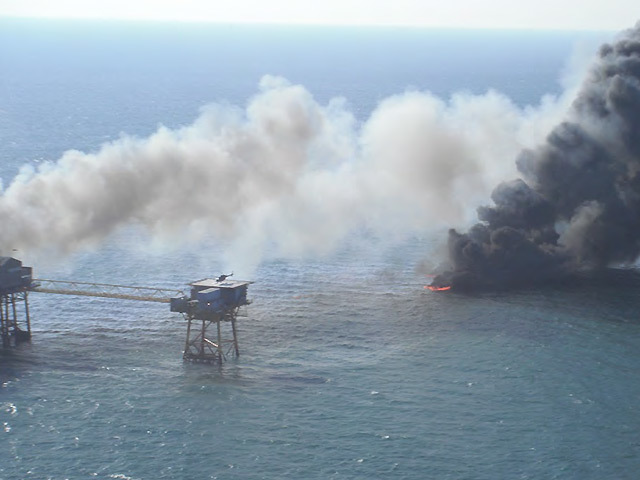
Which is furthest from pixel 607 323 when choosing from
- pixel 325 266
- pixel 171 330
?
pixel 171 330

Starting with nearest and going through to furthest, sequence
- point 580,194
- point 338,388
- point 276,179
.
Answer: point 338,388 < point 276,179 < point 580,194

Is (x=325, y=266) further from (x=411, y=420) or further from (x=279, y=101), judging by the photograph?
(x=411, y=420)

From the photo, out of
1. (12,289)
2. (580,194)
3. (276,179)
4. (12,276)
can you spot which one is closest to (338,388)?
(12,289)

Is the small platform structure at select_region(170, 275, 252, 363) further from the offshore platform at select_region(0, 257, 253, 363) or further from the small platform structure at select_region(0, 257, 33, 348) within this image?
the small platform structure at select_region(0, 257, 33, 348)

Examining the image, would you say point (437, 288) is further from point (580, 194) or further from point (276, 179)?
point (580, 194)

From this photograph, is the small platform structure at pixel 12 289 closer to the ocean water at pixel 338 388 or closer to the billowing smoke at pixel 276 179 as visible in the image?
the ocean water at pixel 338 388

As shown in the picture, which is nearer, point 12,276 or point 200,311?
point 200,311

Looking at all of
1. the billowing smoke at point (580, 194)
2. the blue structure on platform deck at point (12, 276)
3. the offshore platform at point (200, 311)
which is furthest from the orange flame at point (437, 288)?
the blue structure on platform deck at point (12, 276)
